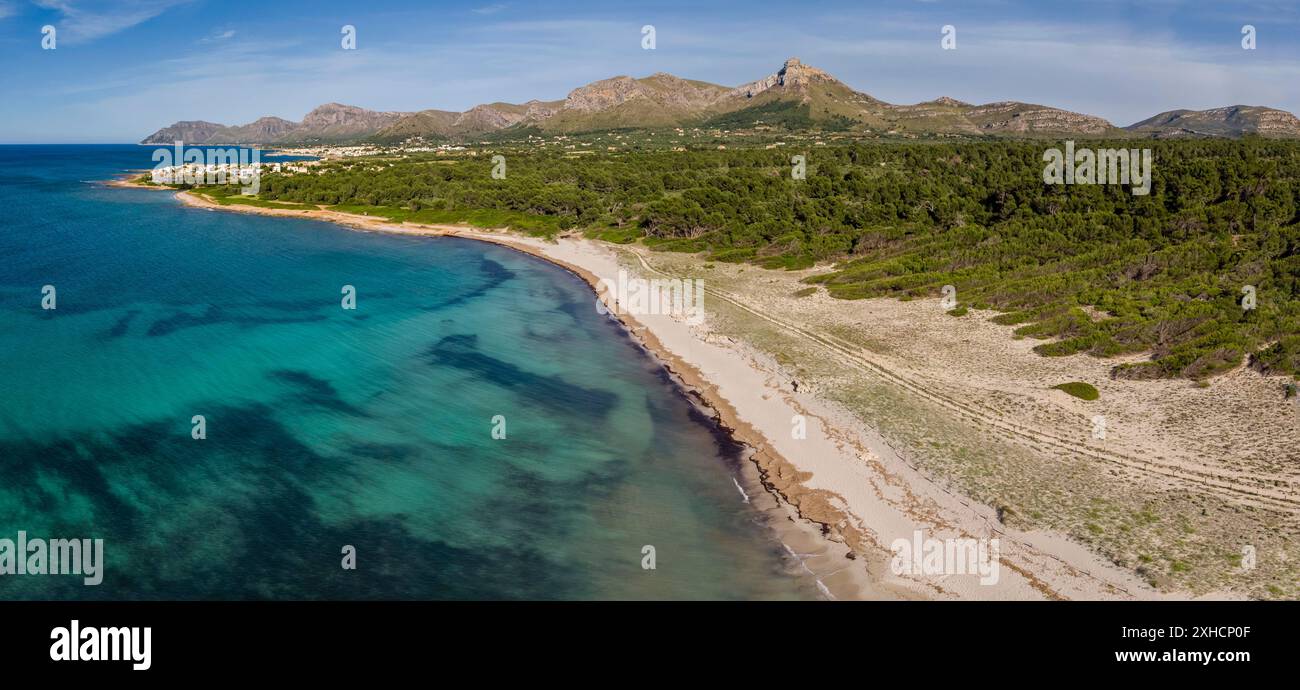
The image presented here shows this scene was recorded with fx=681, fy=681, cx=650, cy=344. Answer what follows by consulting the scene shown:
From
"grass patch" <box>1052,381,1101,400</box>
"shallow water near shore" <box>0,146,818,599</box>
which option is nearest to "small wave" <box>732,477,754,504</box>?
"shallow water near shore" <box>0,146,818,599</box>

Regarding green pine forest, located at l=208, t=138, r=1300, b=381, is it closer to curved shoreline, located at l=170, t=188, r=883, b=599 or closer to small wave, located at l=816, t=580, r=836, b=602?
curved shoreline, located at l=170, t=188, r=883, b=599

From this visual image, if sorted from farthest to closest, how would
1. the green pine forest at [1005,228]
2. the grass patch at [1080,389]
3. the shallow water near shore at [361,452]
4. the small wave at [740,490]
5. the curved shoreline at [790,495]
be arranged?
the green pine forest at [1005,228] < the grass patch at [1080,389] < the small wave at [740,490] < the shallow water near shore at [361,452] < the curved shoreline at [790,495]

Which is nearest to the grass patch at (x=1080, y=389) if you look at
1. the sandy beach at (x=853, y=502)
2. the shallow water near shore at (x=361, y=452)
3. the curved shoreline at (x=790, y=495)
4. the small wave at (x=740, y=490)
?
the sandy beach at (x=853, y=502)

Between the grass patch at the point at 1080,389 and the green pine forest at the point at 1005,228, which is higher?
the green pine forest at the point at 1005,228

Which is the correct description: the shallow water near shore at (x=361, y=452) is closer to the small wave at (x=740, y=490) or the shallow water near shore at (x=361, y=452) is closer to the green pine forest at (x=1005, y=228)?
the small wave at (x=740, y=490)

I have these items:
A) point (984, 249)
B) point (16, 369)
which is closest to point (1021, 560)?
point (984, 249)

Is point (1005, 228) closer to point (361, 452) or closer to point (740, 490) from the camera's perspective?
point (740, 490)
